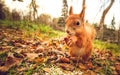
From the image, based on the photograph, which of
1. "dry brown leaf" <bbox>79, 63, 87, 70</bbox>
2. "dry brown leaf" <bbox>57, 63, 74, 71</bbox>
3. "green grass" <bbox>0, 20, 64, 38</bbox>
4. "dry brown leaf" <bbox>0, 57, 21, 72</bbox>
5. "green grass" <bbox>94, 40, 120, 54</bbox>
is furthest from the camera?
"green grass" <bbox>0, 20, 64, 38</bbox>

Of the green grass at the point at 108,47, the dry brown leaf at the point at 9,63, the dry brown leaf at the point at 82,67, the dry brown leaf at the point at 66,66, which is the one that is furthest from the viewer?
the green grass at the point at 108,47

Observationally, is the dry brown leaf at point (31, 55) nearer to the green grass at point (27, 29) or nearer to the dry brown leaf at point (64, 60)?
the dry brown leaf at point (64, 60)

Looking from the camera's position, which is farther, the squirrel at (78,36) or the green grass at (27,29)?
the green grass at (27,29)

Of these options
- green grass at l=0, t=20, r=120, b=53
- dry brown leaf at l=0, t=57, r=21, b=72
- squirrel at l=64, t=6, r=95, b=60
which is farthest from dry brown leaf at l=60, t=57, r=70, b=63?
green grass at l=0, t=20, r=120, b=53

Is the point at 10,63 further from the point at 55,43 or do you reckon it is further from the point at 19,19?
the point at 19,19

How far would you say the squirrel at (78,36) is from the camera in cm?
234

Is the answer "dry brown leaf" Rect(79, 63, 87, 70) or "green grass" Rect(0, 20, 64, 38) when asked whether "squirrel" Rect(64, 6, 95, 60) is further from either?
"green grass" Rect(0, 20, 64, 38)

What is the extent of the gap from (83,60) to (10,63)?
A: 2.58 ft

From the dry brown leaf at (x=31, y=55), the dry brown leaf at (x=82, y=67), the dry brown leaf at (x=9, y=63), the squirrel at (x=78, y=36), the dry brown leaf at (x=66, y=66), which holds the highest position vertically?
the squirrel at (x=78, y=36)

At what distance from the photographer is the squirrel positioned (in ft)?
7.66

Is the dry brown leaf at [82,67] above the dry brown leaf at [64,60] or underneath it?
underneath

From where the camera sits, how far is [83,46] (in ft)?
7.99

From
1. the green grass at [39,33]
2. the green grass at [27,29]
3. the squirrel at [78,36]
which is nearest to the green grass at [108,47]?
the green grass at [39,33]

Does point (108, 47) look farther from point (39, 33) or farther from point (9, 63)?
point (9, 63)
